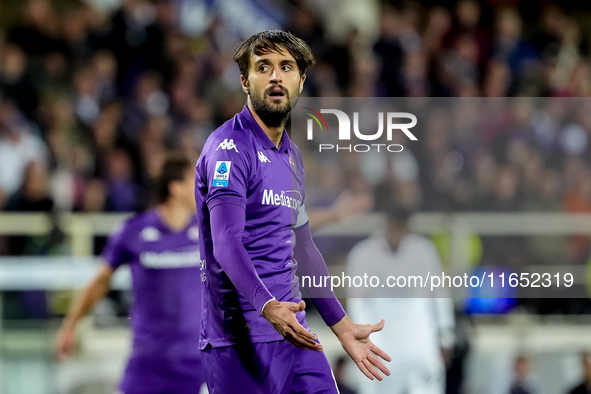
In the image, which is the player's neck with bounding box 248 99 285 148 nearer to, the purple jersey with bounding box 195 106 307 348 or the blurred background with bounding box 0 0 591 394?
the purple jersey with bounding box 195 106 307 348

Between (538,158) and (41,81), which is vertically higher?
(41,81)

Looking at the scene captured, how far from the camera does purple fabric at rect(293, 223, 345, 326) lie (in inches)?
148

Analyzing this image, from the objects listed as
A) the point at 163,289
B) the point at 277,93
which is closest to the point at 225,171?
the point at 277,93

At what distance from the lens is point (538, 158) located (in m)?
6.54

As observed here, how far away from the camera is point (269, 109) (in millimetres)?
3564

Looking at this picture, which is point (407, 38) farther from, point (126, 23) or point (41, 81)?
point (41, 81)

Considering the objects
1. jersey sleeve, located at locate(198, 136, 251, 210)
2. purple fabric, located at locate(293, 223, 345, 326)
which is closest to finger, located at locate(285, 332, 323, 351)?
jersey sleeve, located at locate(198, 136, 251, 210)

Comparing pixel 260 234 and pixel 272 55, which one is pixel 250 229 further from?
pixel 272 55

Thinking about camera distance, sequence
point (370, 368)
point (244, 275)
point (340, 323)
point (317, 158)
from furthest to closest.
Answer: point (317, 158)
point (340, 323)
point (370, 368)
point (244, 275)

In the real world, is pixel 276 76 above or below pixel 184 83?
below

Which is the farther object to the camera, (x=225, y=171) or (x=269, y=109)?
(x=269, y=109)

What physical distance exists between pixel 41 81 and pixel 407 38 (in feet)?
14.3

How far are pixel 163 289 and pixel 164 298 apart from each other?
0.18 ft

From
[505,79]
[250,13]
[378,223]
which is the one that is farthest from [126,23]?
[378,223]
